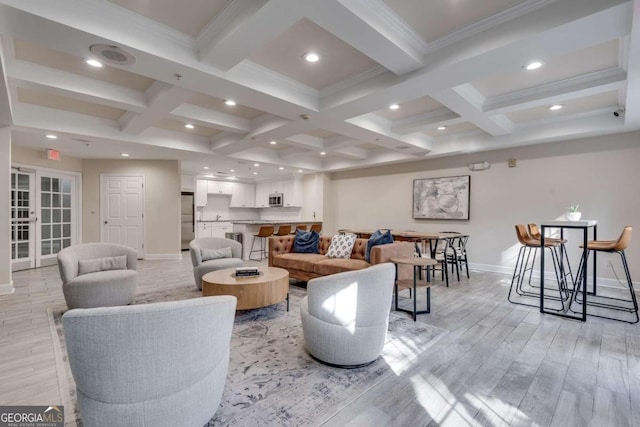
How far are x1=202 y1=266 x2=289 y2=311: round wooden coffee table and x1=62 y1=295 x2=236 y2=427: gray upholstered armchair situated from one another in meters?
1.62

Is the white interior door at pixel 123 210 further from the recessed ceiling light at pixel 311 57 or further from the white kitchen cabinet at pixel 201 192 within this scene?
the recessed ceiling light at pixel 311 57

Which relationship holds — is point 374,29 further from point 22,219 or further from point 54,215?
point 54,215

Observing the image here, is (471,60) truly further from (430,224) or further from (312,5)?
(430,224)

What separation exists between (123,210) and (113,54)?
581cm

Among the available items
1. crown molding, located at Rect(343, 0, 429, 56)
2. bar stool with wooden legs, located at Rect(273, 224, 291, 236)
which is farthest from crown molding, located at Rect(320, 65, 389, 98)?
bar stool with wooden legs, located at Rect(273, 224, 291, 236)

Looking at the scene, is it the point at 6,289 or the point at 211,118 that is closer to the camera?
the point at 6,289

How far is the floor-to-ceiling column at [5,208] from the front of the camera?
4.17 meters

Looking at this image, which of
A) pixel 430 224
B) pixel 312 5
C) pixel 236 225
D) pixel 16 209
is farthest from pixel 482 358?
pixel 16 209

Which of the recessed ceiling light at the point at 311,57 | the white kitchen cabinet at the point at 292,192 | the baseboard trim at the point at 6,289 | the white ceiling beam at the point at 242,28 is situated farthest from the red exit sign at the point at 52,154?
the recessed ceiling light at the point at 311,57

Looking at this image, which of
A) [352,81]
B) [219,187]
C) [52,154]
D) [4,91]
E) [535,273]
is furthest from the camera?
[219,187]

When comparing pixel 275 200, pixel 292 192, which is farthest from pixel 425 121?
pixel 275 200

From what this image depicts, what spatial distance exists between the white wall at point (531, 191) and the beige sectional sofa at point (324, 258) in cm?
263

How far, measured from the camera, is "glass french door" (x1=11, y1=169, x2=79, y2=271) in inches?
228

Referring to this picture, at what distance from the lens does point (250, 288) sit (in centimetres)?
314
